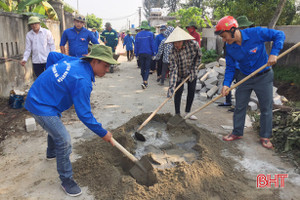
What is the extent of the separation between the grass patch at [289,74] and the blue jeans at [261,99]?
3.57m

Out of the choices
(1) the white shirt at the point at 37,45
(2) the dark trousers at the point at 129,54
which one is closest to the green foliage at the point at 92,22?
(2) the dark trousers at the point at 129,54

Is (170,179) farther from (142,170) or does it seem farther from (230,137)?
(230,137)

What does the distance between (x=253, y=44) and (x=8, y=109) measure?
5.06 m

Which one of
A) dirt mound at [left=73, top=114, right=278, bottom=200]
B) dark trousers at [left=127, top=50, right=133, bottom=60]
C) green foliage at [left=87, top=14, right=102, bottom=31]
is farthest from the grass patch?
green foliage at [left=87, top=14, right=102, bottom=31]

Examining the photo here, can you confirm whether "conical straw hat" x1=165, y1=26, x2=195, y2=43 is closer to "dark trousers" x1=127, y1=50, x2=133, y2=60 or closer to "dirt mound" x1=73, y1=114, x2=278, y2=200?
"dirt mound" x1=73, y1=114, x2=278, y2=200

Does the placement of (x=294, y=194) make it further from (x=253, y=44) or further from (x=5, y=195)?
(x=5, y=195)

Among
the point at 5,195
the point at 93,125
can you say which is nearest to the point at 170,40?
the point at 93,125

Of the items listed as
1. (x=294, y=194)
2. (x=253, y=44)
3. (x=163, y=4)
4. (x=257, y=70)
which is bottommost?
(x=294, y=194)

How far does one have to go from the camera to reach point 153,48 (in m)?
7.93

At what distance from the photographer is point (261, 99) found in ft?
12.4

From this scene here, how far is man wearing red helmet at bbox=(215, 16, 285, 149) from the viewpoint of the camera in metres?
3.42

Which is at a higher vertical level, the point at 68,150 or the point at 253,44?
the point at 253,44

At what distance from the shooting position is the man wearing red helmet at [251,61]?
3420mm

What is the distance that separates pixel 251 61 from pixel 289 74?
425 centimetres
